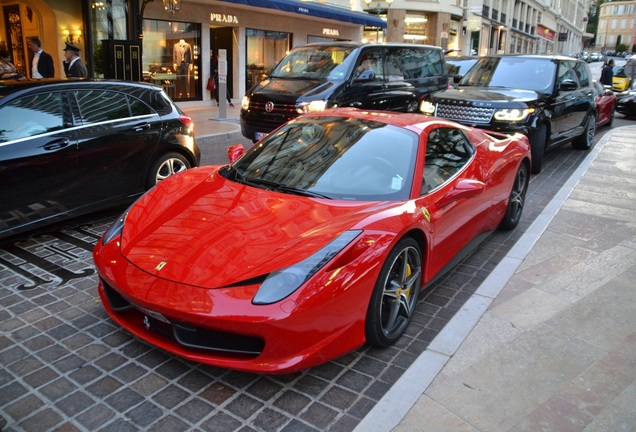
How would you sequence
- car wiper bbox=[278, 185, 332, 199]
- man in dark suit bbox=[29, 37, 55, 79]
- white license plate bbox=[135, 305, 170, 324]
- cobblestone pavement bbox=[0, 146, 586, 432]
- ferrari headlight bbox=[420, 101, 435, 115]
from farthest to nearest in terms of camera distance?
man in dark suit bbox=[29, 37, 55, 79], ferrari headlight bbox=[420, 101, 435, 115], car wiper bbox=[278, 185, 332, 199], white license plate bbox=[135, 305, 170, 324], cobblestone pavement bbox=[0, 146, 586, 432]

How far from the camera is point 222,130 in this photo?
41.8 feet

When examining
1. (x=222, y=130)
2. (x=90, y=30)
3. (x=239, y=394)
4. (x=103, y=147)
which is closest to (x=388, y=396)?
(x=239, y=394)

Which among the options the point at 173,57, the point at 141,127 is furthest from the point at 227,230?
the point at 173,57

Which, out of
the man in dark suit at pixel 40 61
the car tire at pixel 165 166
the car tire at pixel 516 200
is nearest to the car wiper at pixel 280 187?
the car tire at pixel 165 166

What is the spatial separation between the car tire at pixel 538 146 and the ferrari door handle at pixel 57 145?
6.68m

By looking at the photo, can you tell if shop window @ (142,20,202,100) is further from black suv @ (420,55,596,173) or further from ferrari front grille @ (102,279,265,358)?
ferrari front grille @ (102,279,265,358)

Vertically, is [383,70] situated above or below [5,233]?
above

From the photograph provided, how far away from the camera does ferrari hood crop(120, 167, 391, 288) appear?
9.65 ft

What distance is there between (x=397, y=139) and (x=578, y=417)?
87.1 inches

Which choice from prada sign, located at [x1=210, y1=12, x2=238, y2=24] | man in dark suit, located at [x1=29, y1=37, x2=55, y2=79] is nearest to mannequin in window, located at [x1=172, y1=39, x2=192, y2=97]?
prada sign, located at [x1=210, y1=12, x2=238, y2=24]

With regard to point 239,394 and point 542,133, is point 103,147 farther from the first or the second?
point 542,133

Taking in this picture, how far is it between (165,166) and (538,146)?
230 inches

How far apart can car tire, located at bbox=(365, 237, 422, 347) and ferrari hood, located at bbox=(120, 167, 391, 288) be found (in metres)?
0.34

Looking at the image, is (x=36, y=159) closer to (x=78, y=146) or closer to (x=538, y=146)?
(x=78, y=146)
